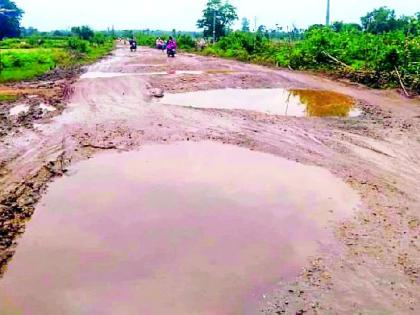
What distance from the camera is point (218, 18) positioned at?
2351 inches

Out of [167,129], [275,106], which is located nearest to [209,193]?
[167,129]

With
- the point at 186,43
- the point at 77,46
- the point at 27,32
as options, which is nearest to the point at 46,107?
the point at 77,46

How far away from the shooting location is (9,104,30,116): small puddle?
12.3 metres

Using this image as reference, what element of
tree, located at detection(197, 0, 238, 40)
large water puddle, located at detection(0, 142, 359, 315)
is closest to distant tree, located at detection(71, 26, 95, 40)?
tree, located at detection(197, 0, 238, 40)

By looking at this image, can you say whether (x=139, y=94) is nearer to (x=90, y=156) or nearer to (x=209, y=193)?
(x=90, y=156)

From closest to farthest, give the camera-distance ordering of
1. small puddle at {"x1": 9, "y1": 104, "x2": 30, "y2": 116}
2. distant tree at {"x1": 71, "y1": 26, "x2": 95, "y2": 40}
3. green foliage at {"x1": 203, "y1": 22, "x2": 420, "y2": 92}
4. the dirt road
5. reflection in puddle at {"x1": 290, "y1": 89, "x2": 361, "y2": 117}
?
the dirt road
small puddle at {"x1": 9, "y1": 104, "x2": 30, "y2": 116}
reflection in puddle at {"x1": 290, "y1": 89, "x2": 361, "y2": 117}
green foliage at {"x1": 203, "y1": 22, "x2": 420, "y2": 92}
distant tree at {"x1": 71, "y1": 26, "x2": 95, "y2": 40}

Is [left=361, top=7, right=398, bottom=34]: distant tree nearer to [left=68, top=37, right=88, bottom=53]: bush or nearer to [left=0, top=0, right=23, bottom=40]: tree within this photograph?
[left=68, top=37, right=88, bottom=53]: bush

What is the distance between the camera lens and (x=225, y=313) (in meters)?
4.41

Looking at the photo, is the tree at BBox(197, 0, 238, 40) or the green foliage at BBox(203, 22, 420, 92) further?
the tree at BBox(197, 0, 238, 40)

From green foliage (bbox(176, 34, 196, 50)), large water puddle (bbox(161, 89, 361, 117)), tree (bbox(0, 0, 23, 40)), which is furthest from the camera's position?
tree (bbox(0, 0, 23, 40))

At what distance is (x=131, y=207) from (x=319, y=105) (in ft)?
30.4

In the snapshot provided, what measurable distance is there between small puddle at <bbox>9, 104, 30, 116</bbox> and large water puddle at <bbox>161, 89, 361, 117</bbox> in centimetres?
421

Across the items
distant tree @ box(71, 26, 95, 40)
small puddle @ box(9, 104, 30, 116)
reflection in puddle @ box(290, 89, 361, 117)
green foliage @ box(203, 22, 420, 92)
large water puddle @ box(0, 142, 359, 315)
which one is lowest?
large water puddle @ box(0, 142, 359, 315)

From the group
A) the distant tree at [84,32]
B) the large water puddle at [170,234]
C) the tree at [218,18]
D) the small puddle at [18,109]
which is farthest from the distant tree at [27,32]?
the large water puddle at [170,234]
